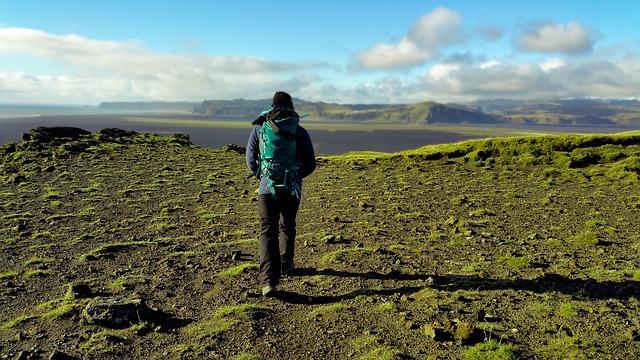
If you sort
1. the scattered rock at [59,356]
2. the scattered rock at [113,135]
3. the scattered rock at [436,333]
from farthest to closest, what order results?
the scattered rock at [113,135], the scattered rock at [436,333], the scattered rock at [59,356]

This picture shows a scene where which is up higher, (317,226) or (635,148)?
(635,148)

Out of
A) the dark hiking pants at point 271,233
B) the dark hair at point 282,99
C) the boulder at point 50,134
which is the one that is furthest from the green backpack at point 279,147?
the boulder at point 50,134

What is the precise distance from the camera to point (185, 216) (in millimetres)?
16641

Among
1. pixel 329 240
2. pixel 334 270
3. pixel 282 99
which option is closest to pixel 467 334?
pixel 334 270

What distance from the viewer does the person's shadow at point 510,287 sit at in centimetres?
872

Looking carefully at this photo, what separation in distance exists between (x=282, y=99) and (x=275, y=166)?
123cm

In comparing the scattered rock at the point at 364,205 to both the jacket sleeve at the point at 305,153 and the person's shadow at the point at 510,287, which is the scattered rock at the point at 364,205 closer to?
the person's shadow at the point at 510,287

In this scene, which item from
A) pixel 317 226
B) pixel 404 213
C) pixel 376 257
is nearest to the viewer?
pixel 376 257

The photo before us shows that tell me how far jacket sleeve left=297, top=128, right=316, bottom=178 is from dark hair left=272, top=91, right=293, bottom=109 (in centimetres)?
59

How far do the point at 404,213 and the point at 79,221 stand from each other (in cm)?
→ 1046

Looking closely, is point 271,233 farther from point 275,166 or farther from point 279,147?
point 279,147

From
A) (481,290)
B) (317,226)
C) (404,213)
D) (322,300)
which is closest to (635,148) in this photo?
(404,213)

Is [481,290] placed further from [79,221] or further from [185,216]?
[79,221]

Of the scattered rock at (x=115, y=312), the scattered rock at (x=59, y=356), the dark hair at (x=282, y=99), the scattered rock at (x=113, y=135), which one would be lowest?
the scattered rock at (x=59, y=356)
